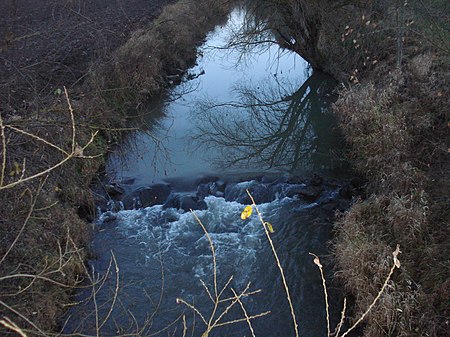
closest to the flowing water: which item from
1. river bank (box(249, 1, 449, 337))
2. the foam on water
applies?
the foam on water

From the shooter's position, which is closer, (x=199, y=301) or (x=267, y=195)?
(x=199, y=301)

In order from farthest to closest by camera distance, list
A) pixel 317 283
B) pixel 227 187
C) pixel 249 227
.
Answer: pixel 227 187 < pixel 249 227 < pixel 317 283

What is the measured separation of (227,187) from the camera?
28.7ft

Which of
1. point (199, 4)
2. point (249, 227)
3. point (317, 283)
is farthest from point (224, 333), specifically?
point (199, 4)

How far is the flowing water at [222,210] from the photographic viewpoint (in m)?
5.86

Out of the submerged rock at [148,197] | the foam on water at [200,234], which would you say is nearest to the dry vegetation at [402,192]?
the foam on water at [200,234]

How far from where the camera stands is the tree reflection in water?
Answer: 9.73m

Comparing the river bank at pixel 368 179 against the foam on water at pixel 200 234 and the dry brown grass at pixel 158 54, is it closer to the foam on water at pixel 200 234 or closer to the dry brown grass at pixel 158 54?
the dry brown grass at pixel 158 54

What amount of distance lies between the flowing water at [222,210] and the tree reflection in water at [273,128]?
3cm

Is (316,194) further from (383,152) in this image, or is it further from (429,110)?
(429,110)

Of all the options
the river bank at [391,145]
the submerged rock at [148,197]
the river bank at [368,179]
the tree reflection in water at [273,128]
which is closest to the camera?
the river bank at [368,179]

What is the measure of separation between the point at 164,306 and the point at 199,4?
12.4 m

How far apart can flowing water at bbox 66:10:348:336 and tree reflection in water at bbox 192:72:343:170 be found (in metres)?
0.03

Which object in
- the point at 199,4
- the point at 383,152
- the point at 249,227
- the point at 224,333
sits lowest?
the point at 224,333
